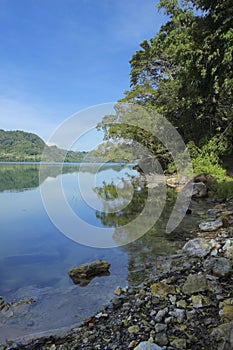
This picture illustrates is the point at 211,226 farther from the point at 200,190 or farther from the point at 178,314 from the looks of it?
the point at 200,190

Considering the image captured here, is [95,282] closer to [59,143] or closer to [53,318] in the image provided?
[53,318]

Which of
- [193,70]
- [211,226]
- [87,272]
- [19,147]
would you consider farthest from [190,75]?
[19,147]

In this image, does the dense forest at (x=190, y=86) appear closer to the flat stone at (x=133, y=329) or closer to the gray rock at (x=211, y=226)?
the gray rock at (x=211, y=226)

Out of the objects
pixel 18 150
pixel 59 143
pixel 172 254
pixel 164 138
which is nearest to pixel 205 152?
pixel 164 138

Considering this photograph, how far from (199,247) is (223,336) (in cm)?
297

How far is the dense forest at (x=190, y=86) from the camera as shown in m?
10.1

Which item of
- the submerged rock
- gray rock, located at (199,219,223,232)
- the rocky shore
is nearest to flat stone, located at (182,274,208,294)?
the rocky shore

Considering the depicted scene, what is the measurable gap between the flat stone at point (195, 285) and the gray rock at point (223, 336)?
3.15ft

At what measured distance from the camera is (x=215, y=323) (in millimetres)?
2490

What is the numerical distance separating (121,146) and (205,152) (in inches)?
330

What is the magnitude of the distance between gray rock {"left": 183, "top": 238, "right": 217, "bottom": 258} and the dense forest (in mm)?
7263

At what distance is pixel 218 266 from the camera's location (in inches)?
152

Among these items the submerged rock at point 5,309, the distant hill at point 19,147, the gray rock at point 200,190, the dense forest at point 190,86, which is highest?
the distant hill at point 19,147

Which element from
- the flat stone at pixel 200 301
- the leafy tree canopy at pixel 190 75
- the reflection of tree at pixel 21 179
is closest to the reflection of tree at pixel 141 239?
the flat stone at pixel 200 301
